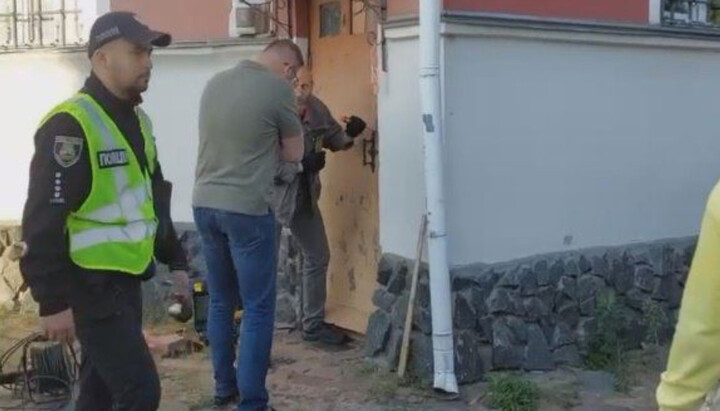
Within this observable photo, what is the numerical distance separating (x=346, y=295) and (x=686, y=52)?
2.64 meters

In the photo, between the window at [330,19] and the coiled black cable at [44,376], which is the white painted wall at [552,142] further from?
the coiled black cable at [44,376]

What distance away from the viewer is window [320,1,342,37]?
293 inches

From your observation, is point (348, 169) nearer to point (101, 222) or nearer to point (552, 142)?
point (552, 142)

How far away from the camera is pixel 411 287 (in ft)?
21.0

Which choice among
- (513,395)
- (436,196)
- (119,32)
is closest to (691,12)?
(436,196)

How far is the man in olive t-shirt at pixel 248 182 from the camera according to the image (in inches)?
219

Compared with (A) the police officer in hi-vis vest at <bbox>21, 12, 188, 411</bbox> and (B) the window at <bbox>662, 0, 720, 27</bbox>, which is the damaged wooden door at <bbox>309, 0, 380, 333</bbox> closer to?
(B) the window at <bbox>662, 0, 720, 27</bbox>

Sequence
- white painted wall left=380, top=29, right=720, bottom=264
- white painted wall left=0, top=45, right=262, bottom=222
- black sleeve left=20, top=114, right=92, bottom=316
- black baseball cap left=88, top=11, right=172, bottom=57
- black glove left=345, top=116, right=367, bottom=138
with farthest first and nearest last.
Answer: white painted wall left=0, top=45, right=262, bottom=222
black glove left=345, top=116, right=367, bottom=138
white painted wall left=380, top=29, right=720, bottom=264
black baseball cap left=88, top=11, right=172, bottom=57
black sleeve left=20, top=114, right=92, bottom=316

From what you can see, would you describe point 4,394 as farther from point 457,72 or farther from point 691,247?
point 691,247

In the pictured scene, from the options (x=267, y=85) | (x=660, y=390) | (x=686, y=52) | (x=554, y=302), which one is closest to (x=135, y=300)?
(x=267, y=85)

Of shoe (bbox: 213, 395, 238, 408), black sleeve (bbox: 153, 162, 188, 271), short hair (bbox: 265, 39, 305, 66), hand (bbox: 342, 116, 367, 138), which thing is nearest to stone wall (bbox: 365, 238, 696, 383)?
hand (bbox: 342, 116, 367, 138)

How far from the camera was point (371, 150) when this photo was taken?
7.07 m

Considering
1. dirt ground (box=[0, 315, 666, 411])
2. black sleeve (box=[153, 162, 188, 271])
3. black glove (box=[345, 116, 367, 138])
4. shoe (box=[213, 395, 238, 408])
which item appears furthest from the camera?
black glove (box=[345, 116, 367, 138])

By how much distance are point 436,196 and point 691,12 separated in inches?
103
